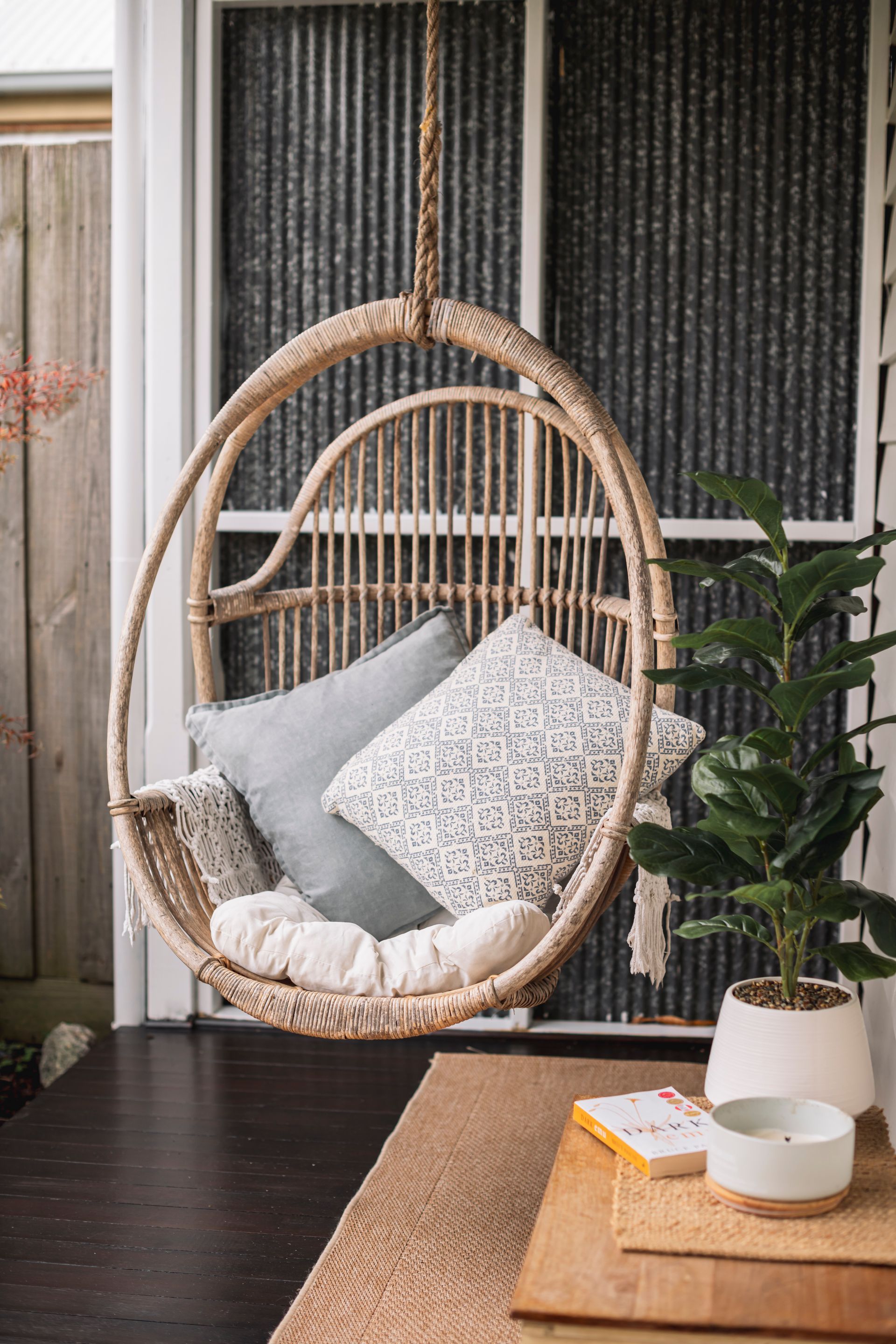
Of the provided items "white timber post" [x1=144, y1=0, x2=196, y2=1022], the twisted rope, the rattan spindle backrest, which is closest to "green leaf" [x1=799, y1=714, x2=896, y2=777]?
the rattan spindle backrest

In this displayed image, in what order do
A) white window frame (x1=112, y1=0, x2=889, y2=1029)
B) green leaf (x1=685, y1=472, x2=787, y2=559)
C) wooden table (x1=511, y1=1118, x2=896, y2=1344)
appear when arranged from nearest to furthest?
wooden table (x1=511, y1=1118, x2=896, y2=1344) → green leaf (x1=685, y1=472, x2=787, y2=559) → white window frame (x1=112, y1=0, x2=889, y2=1029)

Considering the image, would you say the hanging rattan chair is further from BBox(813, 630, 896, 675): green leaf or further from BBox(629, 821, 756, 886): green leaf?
BBox(813, 630, 896, 675): green leaf

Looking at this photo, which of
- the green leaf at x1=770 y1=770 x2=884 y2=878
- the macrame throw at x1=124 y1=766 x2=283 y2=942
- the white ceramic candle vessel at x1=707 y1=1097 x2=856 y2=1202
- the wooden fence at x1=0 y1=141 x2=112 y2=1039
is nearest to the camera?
the white ceramic candle vessel at x1=707 y1=1097 x2=856 y2=1202

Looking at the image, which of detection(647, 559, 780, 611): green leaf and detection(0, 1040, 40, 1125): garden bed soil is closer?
detection(647, 559, 780, 611): green leaf

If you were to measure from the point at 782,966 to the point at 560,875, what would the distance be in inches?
13.8

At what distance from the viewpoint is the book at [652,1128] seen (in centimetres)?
125

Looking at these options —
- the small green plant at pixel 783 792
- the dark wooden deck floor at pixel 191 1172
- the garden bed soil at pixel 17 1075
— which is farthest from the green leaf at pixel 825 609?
the garden bed soil at pixel 17 1075

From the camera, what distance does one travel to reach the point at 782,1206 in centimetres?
115

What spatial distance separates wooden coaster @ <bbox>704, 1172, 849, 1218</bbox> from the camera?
3.76 ft

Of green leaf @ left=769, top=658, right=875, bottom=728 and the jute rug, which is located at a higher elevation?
green leaf @ left=769, top=658, right=875, bottom=728

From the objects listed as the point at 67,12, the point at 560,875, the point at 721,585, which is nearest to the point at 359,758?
the point at 560,875

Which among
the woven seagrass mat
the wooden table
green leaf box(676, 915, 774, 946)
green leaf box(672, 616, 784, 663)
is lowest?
the wooden table

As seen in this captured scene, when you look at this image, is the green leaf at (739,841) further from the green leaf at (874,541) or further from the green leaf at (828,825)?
the green leaf at (874,541)

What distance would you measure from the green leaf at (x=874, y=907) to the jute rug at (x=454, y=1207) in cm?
58
